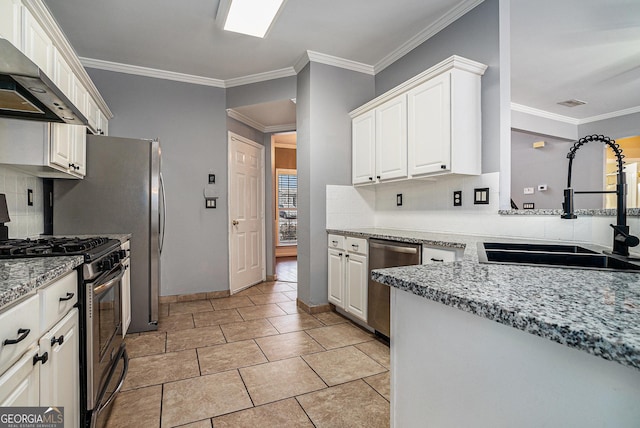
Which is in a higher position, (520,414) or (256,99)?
(256,99)

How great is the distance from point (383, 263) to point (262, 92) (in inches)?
101

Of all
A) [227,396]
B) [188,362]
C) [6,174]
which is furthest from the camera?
[188,362]

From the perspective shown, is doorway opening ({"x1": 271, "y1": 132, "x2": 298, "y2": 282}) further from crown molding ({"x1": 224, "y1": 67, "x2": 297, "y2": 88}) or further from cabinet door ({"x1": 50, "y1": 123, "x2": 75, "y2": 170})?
cabinet door ({"x1": 50, "y1": 123, "x2": 75, "y2": 170})

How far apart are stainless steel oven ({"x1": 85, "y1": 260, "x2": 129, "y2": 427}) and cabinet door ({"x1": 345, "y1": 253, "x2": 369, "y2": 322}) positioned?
178 cm

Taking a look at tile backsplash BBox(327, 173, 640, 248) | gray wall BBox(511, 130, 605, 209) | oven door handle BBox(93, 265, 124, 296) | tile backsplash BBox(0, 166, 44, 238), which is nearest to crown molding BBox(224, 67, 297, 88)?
tile backsplash BBox(327, 173, 640, 248)

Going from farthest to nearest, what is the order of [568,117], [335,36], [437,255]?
1. [568,117]
2. [335,36]
3. [437,255]

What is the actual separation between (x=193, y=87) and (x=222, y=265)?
2235 millimetres

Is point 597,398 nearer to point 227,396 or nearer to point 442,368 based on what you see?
point 442,368

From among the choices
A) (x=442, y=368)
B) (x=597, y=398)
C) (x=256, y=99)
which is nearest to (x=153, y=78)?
(x=256, y=99)

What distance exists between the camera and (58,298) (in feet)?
3.97

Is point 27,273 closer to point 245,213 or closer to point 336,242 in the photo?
point 336,242

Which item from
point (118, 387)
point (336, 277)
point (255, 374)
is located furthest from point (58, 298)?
point (336, 277)

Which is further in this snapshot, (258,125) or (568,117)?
(568,117)

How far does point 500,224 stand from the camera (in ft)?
7.61
